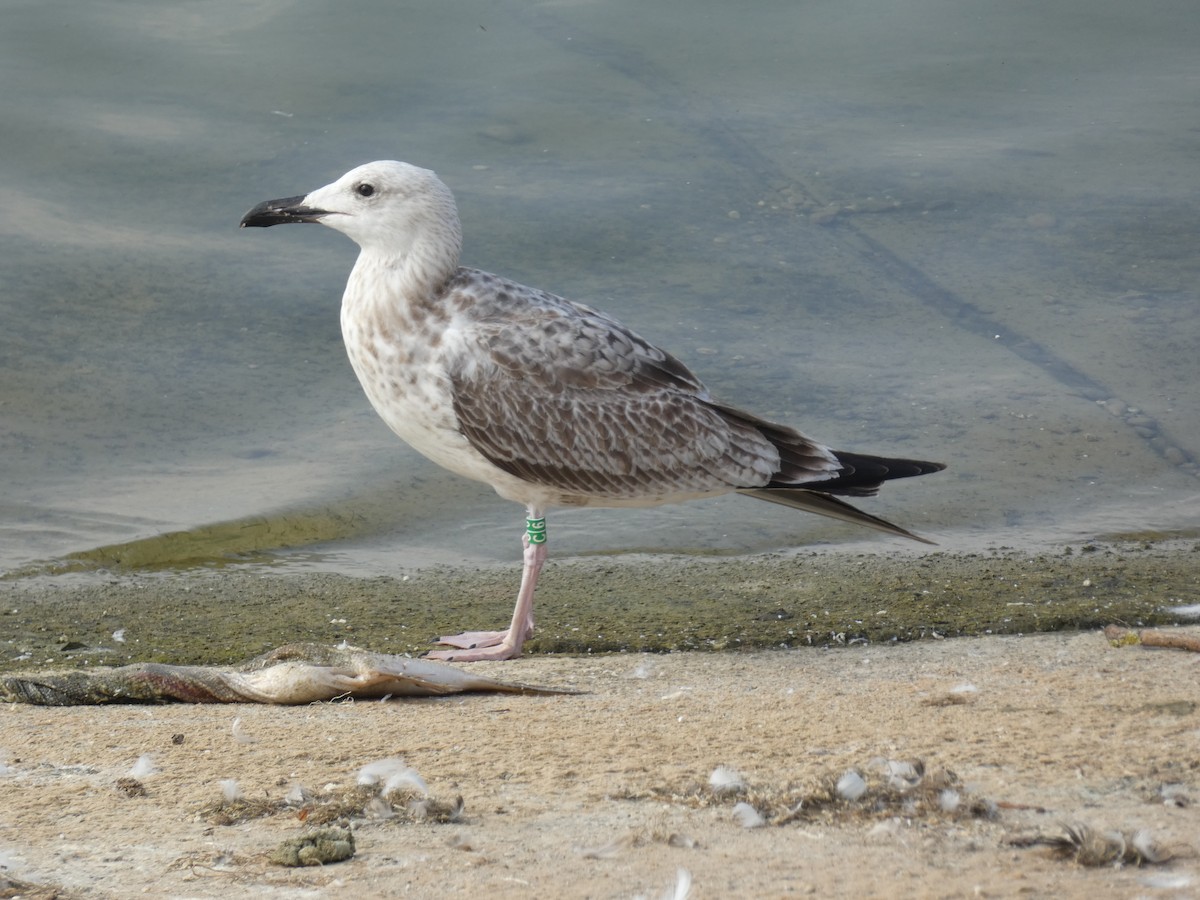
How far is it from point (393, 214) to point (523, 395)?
2.57 feet

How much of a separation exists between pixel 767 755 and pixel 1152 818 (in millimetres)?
905

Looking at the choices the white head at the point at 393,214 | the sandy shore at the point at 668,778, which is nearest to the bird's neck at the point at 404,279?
the white head at the point at 393,214

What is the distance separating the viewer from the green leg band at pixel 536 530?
5.70m

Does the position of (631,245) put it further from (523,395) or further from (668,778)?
(668,778)

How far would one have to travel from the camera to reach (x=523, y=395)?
18.3 feet

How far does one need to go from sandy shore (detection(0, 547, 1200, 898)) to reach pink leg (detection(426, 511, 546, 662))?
14 cm

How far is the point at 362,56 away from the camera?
10641mm

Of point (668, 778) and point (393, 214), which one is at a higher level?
point (393, 214)

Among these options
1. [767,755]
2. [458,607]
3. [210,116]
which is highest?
[210,116]

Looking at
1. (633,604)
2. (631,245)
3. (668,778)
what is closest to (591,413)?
(633,604)

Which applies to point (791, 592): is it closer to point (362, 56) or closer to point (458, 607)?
point (458, 607)

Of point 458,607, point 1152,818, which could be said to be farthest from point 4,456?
point 1152,818

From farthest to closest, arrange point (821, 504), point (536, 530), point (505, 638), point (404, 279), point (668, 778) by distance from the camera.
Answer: point (821, 504), point (536, 530), point (404, 279), point (505, 638), point (668, 778)

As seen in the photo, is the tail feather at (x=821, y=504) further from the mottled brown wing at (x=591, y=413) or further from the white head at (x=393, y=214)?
the white head at (x=393, y=214)
